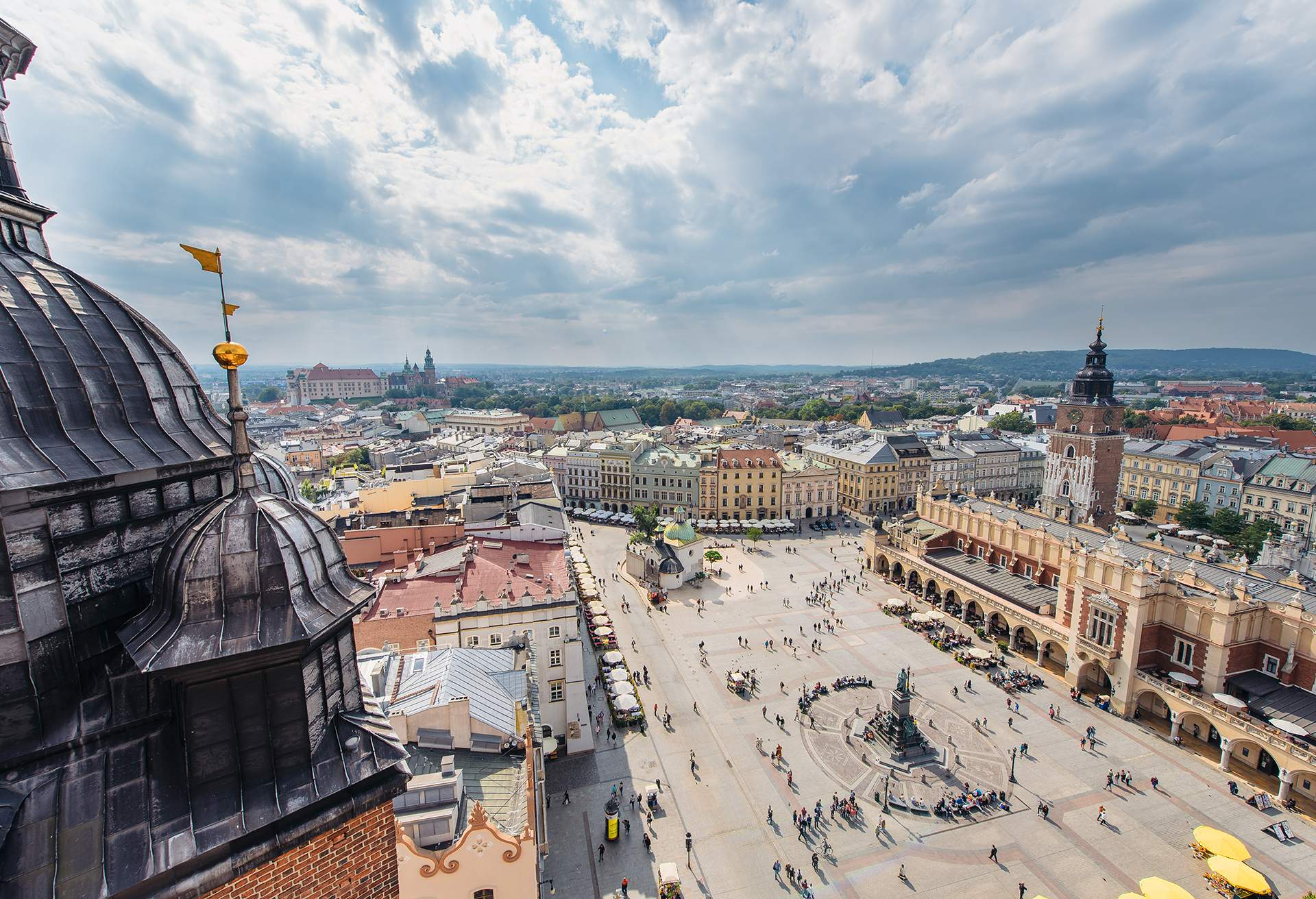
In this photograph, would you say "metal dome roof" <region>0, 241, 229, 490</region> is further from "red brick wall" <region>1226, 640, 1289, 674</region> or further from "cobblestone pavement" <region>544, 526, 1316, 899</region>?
"red brick wall" <region>1226, 640, 1289, 674</region>

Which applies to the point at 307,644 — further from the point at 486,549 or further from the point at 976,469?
the point at 976,469

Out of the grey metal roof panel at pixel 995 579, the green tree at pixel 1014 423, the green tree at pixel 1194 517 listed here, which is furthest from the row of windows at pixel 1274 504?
the green tree at pixel 1014 423

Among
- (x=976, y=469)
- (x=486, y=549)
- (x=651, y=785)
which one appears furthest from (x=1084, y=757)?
(x=976, y=469)

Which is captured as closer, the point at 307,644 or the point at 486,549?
the point at 307,644

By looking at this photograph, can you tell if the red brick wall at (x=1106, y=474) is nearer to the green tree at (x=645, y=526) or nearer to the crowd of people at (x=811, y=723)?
the crowd of people at (x=811, y=723)

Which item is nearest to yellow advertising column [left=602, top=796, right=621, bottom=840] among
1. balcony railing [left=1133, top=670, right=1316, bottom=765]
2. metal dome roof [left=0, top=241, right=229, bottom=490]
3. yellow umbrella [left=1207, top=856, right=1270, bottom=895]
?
yellow umbrella [left=1207, top=856, right=1270, bottom=895]
